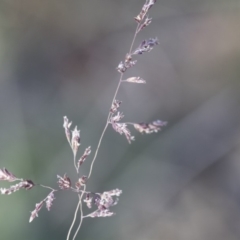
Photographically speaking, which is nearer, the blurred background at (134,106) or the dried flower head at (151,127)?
the dried flower head at (151,127)

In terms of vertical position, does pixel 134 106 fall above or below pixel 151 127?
above

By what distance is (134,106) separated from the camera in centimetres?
138

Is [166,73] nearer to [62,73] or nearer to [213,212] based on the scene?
[62,73]

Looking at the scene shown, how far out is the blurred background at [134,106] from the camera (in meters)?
1.29

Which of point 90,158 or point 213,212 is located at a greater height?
point 90,158

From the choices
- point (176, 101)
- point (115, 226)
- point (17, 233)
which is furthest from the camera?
point (176, 101)

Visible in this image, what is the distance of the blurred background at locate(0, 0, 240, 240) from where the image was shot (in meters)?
1.29

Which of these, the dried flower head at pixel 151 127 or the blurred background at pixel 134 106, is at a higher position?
the blurred background at pixel 134 106

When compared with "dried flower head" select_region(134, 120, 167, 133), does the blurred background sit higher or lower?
higher

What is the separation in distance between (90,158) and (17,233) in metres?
0.36

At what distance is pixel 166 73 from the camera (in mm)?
1400

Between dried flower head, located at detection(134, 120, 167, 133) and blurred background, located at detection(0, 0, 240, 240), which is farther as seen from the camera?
blurred background, located at detection(0, 0, 240, 240)

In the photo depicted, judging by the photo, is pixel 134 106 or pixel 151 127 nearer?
pixel 151 127

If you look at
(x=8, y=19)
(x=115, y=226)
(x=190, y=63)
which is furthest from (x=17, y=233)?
(x=190, y=63)
